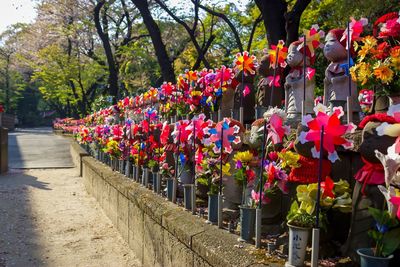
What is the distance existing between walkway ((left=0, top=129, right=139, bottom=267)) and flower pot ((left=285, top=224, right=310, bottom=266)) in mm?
2555

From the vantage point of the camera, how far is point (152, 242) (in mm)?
4020

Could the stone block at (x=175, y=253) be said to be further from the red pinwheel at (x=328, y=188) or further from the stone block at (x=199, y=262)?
the red pinwheel at (x=328, y=188)

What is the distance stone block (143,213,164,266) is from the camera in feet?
12.4

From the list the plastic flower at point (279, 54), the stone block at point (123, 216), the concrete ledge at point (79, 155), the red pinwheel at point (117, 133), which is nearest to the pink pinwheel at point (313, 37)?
the plastic flower at point (279, 54)

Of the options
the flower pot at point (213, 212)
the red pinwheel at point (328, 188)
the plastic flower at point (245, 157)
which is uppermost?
the plastic flower at point (245, 157)

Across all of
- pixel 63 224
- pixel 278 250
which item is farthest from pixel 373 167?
pixel 63 224

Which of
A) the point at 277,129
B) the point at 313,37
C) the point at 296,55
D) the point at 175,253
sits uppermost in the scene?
the point at 313,37

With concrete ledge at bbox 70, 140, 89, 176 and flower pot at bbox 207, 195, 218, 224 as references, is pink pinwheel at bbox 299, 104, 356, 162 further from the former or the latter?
concrete ledge at bbox 70, 140, 89, 176

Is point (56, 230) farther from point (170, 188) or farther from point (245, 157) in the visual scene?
point (245, 157)

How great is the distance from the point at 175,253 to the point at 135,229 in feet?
4.85

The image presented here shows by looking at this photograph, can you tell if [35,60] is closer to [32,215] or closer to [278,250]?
[32,215]

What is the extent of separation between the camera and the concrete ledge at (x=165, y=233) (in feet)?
8.66

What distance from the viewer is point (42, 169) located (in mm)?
13250

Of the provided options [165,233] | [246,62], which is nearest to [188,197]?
[165,233]
